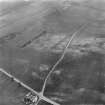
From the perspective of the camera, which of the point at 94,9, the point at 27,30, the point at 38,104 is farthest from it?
the point at 94,9

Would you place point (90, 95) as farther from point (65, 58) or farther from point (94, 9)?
point (94, 9)

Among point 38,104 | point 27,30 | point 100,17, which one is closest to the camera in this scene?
point 38,104

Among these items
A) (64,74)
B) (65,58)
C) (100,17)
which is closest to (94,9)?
(100,17)

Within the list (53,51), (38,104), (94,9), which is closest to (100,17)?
(94,9)

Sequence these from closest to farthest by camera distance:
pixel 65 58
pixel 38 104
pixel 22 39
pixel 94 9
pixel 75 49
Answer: pixel 38 104 → pixel 65 58 → pixel 75 49 → pixel 22 39 → pixel 94 9

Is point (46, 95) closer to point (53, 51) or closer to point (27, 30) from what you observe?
point (53, 51)

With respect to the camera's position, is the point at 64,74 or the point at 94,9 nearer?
the point at 64,74

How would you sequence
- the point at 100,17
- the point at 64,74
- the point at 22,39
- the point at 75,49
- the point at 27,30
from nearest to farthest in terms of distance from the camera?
the point at 64,74, the point at 75,49, the point at 22,39, the point at 27,30, the point at 100,17

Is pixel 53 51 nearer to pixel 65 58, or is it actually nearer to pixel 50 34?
pixel 65 58

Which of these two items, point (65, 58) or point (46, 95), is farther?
point (65, 58)
